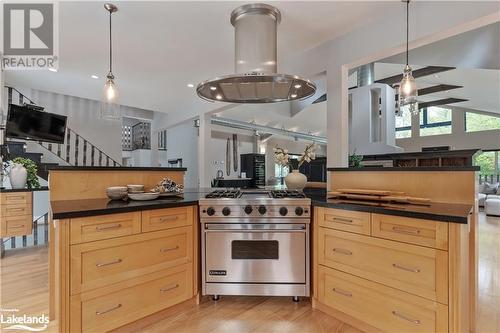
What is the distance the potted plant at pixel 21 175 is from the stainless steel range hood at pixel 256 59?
3.16 m

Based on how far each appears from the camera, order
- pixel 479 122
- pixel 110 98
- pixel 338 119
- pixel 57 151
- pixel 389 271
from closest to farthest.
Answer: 1. pixel 389 271
2. pixel 110 98
3. pixel 338 119
4. pixel 57 151
5. pixel 479 122

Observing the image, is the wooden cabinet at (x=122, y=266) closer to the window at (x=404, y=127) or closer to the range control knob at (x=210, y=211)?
the range control knob at (x=210, y=211)

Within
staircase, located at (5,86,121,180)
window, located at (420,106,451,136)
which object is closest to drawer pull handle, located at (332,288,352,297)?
staircase, located at (5,86,121,180)

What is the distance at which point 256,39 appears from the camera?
2510mm

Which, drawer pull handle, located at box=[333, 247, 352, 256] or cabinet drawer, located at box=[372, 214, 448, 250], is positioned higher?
cabinet drawer, located at box=[372, 214, 448, 250]

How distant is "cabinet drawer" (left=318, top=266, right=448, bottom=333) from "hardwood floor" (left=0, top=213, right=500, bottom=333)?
17 cm

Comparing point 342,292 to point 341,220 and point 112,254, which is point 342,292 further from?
point 112,254

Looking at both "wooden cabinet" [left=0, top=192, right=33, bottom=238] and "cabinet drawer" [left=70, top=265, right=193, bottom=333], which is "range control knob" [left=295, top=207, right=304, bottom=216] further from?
"wooden cabinet" [left=0, top=192, right=33, bottom=238]

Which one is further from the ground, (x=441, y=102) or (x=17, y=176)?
(x=441, y=102)

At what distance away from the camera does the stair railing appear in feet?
21.5

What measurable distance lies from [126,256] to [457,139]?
12.5m

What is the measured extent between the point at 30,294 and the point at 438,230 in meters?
3.35

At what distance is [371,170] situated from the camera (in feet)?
8.04

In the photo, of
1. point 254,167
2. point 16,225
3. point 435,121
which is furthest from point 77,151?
point 435,121
